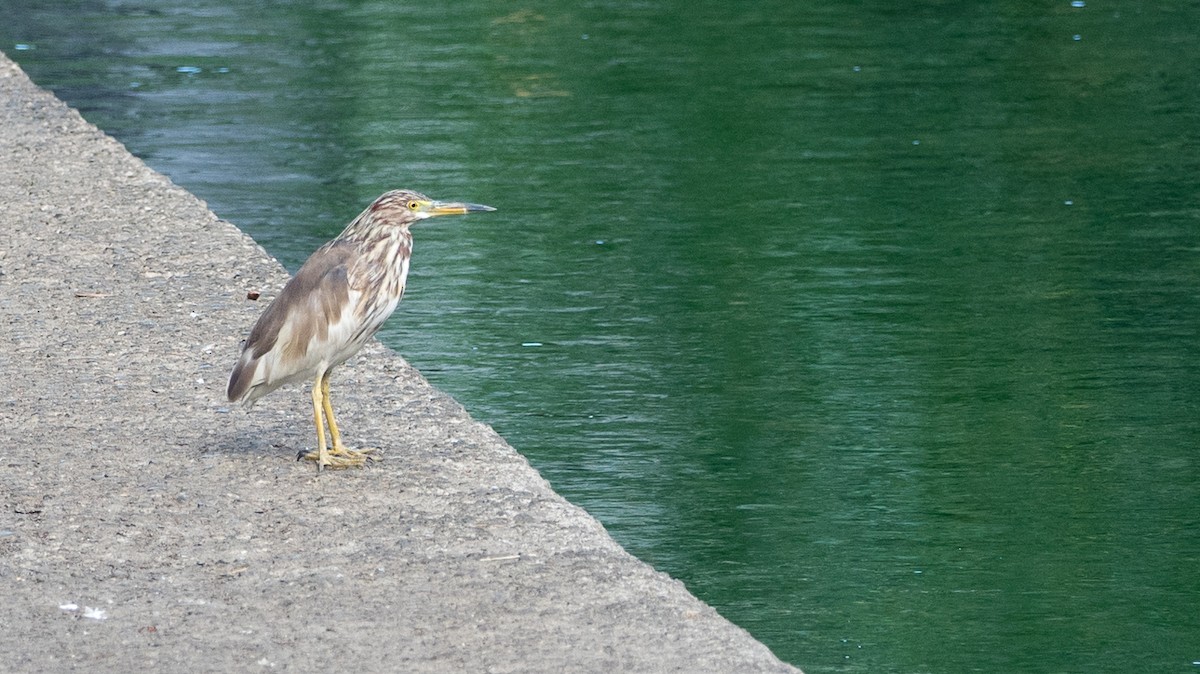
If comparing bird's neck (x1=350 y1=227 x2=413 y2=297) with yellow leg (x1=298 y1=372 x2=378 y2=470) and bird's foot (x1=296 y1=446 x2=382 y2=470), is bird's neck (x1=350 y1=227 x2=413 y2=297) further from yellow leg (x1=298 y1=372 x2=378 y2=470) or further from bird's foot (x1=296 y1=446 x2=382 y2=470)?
bird's foot (x1=296 y1=446 x2=382 y2=470)

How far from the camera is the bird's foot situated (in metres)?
6.45

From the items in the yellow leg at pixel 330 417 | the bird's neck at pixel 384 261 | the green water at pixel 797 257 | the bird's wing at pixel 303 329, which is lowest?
the green water at pixel 797 257

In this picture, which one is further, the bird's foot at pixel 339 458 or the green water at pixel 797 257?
the green water at pixel 797 257

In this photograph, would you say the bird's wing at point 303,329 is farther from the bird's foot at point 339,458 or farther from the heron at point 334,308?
the bird's foot at point 339,458

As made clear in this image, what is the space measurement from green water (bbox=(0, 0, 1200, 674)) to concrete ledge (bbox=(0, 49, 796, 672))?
2.04 feet

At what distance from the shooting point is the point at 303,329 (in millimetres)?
6277

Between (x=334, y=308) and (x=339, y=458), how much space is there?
513 millimetres

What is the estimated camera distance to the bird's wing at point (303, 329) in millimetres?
6254

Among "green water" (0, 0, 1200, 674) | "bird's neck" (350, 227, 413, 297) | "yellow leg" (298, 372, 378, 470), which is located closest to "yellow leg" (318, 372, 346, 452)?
"yellow leg" (298, 372, 378, 470)

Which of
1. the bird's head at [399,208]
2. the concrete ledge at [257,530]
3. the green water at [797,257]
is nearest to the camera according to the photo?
the concrete ledge at [257,530]

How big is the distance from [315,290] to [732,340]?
3003 mm

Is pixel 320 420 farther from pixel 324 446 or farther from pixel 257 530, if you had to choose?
pixel 257 530

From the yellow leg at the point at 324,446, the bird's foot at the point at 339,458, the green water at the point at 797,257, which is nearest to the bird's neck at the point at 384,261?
the yellow leg at the point at 324,446

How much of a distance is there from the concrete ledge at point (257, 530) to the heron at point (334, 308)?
29cm
